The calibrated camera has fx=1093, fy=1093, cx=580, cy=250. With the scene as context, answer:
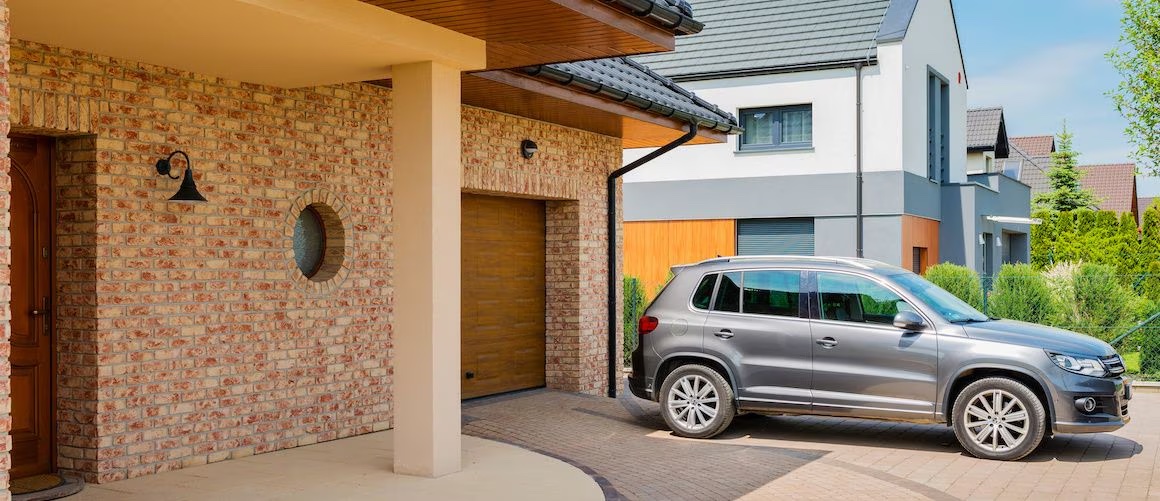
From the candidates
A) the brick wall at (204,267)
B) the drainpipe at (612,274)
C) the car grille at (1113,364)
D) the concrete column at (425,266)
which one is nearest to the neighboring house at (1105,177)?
the drainpipe at (612,274)

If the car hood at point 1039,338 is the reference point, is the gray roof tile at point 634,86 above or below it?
above

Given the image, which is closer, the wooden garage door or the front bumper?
the front bumper

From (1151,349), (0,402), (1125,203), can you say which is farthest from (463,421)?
(1125,203)

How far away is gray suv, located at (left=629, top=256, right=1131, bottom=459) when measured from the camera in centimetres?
920

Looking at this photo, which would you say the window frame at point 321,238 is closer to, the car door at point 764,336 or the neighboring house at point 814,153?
the car door at point 764,336

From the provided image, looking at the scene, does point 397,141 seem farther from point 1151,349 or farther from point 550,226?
point 1151,349

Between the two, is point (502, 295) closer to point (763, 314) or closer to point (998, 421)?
point (763, 314)

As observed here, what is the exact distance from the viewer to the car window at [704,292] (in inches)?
422

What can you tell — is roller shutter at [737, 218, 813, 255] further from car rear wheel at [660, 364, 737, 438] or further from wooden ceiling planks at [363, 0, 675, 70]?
wooden ceiling planks at [363, 0, 675, 70]

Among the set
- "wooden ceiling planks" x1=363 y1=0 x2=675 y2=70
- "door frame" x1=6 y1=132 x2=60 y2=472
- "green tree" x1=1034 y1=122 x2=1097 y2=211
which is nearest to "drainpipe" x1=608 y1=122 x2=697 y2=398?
"wooden ceiling planks" x1=363 y1=0 x2=675 y2=70

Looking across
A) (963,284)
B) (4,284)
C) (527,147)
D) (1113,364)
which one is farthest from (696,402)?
(963,284)

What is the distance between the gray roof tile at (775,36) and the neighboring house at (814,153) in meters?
0.04

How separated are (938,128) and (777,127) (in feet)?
14.9

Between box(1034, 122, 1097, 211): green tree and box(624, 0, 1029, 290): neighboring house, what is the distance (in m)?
22.6
